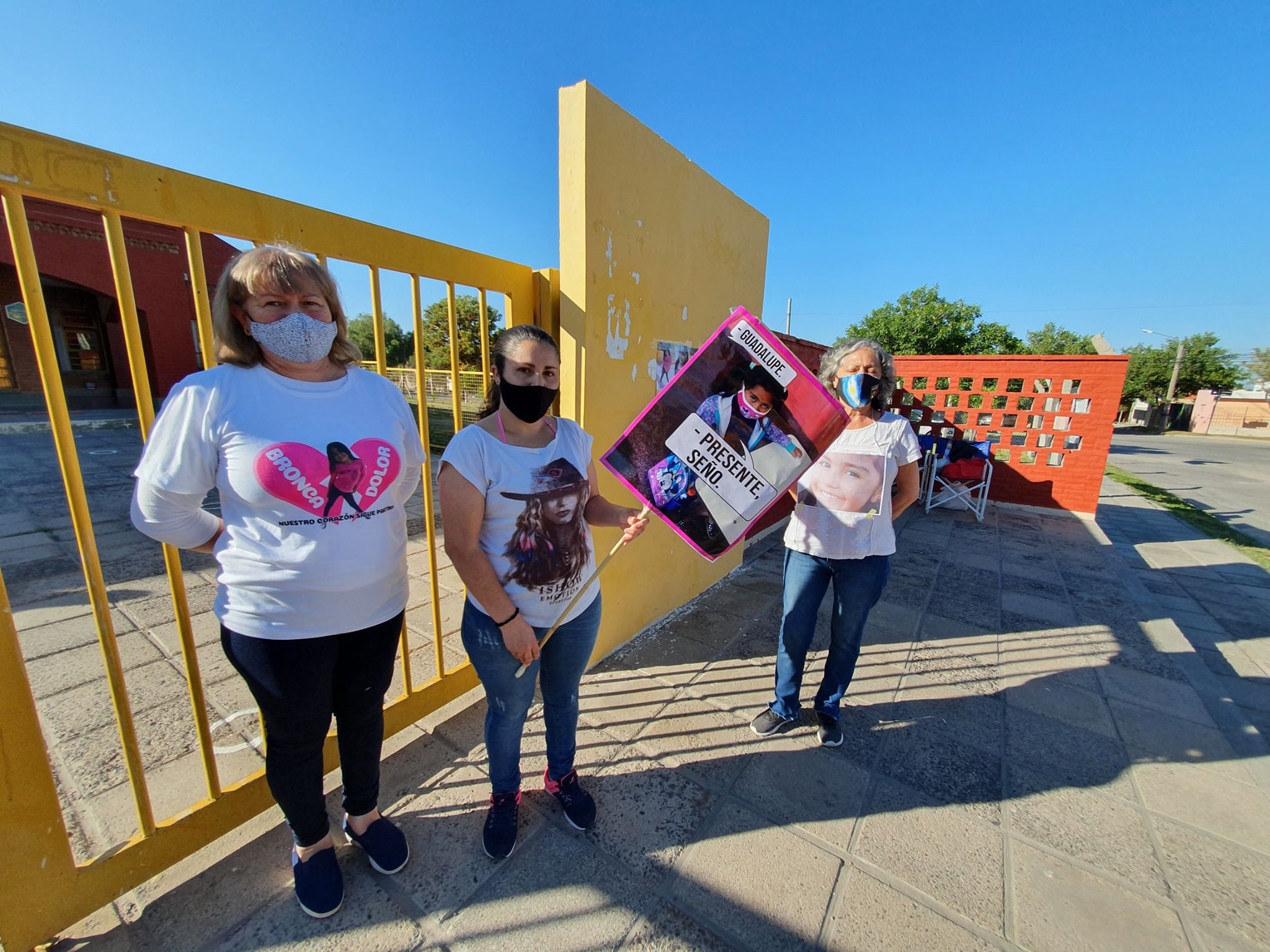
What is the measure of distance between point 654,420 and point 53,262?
19.2 metres

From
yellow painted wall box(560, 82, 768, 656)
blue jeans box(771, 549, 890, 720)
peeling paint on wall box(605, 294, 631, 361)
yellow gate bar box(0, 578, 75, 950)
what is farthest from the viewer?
peeling paint on wall box(605, 294, 631, 361)

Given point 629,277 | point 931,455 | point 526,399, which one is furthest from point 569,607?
point 931,455

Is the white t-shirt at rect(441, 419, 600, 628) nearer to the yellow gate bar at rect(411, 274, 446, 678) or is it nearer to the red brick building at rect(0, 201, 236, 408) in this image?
the yellow gate bar at rect(411, 274, 446, 678)

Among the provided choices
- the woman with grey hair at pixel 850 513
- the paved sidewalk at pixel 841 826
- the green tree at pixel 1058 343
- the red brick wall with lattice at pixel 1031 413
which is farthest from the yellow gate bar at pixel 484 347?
the green tree at pixel 1058 343

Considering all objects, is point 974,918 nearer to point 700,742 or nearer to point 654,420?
point 700,742

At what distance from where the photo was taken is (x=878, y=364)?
2150 mm

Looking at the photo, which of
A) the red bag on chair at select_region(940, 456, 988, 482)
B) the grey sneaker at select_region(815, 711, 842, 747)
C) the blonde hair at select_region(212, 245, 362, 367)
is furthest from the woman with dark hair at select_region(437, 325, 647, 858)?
the red bag on chair at select_region(940, 456, 988, 482)

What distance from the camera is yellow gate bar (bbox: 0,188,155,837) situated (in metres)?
1.18

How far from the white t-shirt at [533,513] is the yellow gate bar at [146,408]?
30.4 inches

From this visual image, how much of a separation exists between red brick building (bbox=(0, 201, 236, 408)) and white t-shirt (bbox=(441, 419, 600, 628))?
1617 centimetres

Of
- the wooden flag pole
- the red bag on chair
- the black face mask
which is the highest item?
the black face mask

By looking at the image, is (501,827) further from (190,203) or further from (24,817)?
(190,203)

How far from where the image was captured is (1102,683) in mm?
3037

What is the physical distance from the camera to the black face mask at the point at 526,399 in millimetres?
1578
